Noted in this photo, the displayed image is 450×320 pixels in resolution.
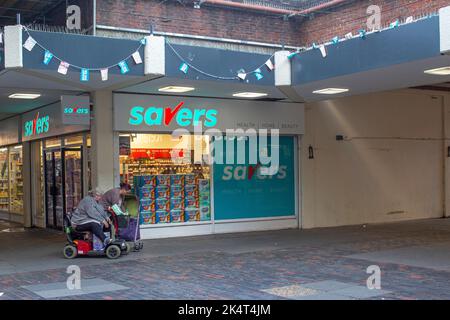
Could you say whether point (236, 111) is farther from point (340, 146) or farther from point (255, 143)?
point (340, 146)

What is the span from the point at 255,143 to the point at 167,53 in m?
4.49

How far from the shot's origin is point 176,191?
48.1ft

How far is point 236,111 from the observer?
14.9m

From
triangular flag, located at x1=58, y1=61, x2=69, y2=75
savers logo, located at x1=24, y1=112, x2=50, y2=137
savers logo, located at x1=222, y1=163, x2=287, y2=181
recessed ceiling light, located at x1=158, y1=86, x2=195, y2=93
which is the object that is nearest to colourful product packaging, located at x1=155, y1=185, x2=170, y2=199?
savers logo, located at x1=222, y1=163, x2=287, y2=181

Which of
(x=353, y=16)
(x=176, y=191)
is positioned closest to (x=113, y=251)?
(x=176, y=191)

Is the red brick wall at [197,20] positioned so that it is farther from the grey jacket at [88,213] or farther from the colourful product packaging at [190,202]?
the grey jacket at [88,213]

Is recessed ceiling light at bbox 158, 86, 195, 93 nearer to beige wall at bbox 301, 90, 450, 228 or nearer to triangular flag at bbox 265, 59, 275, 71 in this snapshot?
triangular flag at bbox 265, 59, 275, 71

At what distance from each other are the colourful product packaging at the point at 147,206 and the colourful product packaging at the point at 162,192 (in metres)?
0.22

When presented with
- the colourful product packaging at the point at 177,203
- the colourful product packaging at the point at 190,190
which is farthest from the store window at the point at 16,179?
the colourful product packaging at the point at 190,190

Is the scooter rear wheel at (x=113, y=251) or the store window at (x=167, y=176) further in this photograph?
the store window at (x=167, y=176)

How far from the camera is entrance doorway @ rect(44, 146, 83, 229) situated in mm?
14837

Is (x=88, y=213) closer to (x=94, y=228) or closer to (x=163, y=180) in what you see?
(x=94, y=228)

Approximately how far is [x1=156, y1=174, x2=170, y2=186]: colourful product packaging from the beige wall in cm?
373

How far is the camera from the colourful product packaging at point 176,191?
1458 centimetres
